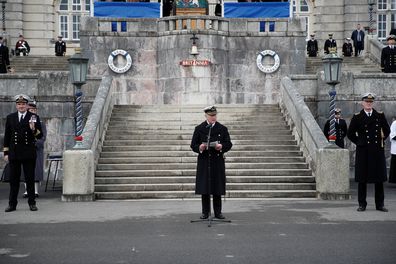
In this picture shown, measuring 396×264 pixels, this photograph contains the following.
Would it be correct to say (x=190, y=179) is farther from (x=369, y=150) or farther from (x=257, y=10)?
(x=257, y=10)

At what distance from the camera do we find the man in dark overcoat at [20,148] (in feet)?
53.5

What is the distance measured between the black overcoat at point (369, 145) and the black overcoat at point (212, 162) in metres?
2.85

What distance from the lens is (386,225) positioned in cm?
1414

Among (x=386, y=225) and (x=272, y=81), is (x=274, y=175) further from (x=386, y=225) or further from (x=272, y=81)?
(x=272, y=81)

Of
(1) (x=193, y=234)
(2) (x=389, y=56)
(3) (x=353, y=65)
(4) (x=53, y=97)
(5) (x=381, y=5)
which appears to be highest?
(5) (x=381, y=5)

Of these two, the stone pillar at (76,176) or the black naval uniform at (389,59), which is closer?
the stone pillar at (76,176)

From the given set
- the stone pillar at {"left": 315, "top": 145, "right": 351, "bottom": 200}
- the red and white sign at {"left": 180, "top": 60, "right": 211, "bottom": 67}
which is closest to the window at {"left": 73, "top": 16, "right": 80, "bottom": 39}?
the red and white sign at {"left": 180, "top": 60, "right": 211, "bottom": 67}

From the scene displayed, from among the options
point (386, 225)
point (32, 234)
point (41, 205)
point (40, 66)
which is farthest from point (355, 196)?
point (40, 66)

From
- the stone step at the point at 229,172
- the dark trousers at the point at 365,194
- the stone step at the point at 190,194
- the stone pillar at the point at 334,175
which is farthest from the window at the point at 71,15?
the dark trousers at the point at 365,194

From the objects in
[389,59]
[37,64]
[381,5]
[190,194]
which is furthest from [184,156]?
[381,5]

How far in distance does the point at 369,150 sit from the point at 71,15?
3025cm

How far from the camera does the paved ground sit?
37.0 ft

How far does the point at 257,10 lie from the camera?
32062mm

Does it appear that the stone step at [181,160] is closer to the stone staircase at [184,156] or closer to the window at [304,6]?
the stone staircase at [184,156]
